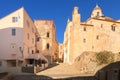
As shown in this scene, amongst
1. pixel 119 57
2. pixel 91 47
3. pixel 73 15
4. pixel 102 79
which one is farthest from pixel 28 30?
pixel 102 79

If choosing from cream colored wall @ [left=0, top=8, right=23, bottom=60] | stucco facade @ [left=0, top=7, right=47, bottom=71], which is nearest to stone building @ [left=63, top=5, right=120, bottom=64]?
stucco facade @ [left=0, top=7, right=47, bottom=71]

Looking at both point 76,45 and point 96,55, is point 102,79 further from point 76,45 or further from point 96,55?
point 76,45

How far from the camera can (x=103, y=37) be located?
56844 millimetres

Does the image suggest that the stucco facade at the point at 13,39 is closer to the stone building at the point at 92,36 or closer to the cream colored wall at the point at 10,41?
the cream colored wall at the point at 10,41

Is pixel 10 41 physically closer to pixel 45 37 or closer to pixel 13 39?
pixel 13 39

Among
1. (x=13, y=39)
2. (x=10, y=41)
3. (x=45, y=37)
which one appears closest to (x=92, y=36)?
(x=45, y=37)

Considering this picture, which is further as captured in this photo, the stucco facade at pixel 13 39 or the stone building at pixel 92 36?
the stone building at pixel 92 36

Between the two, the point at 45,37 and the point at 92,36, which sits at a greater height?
the point at 45,37

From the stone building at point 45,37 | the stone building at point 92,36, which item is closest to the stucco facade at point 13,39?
the stone building at point 92,36

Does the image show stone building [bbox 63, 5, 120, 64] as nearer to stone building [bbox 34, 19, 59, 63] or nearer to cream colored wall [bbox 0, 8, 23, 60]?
stone building [bbox 34, 19, 59, 63]

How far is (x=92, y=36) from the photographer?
183 feet

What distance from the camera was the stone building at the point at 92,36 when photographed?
5493cm

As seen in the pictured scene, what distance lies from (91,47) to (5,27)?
74.6ft

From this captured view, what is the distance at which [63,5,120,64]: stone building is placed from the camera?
54928mm
